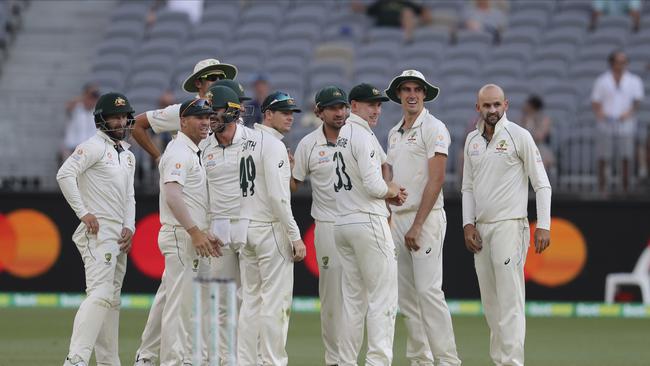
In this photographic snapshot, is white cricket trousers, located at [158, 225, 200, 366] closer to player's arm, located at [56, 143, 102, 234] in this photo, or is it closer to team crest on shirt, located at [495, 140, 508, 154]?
player's arm, located at [56, 143, 102, 234]

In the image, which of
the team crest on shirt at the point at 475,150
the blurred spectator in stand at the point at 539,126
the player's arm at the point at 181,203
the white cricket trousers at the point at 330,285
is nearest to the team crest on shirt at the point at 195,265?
the player's arm at the point at 181,203

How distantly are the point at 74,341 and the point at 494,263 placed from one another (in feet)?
10.4

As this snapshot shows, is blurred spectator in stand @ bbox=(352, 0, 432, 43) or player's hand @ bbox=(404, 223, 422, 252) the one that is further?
blurred spectator in stand @ bbox=(352, 0, 432, 43)

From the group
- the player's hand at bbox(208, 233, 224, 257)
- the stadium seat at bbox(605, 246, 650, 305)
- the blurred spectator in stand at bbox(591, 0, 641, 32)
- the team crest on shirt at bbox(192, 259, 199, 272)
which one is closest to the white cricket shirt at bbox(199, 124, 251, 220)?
the player's hand at bbox(208, 233, 224, 257)

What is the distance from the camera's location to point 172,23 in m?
21.3

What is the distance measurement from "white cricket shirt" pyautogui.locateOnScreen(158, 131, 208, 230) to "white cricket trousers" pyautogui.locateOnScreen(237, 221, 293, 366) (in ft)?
1.40

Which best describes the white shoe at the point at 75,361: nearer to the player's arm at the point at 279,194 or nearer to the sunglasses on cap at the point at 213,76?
the player's arm at the point at 279,194

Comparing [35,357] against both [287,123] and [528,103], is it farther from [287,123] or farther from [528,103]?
[528,103]

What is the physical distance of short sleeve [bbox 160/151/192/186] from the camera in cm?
982

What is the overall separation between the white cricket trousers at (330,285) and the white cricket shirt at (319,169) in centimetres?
12

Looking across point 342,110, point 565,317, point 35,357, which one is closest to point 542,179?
point 342,110

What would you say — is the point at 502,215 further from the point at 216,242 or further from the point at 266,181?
the point at 216,242

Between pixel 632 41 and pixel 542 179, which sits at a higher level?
pixel 632 41

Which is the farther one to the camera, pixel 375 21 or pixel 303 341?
pixel 375 21
